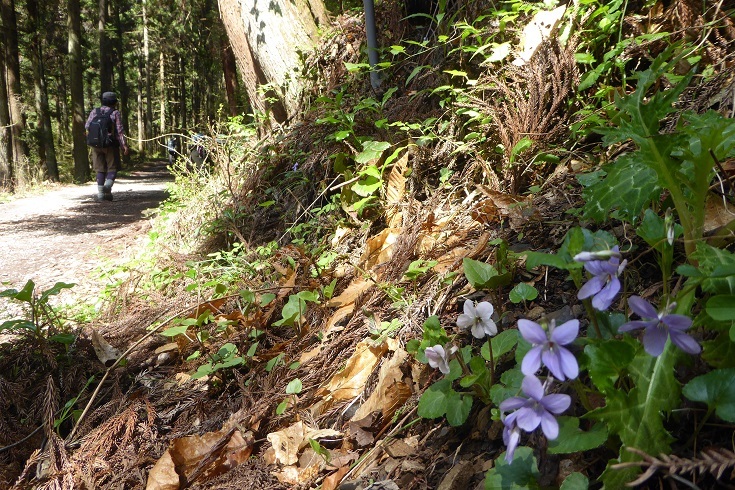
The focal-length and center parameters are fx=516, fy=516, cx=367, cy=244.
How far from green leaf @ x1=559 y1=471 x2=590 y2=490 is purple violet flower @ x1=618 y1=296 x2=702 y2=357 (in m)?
0.33

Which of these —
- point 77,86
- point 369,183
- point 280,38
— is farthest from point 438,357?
point 77,86

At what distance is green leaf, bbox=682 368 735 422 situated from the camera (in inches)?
37.0

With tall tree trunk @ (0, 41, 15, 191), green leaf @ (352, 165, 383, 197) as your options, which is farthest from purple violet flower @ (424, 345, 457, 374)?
tall tree trunk @ (0, 41, 15, 191)

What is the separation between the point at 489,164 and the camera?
2.84m

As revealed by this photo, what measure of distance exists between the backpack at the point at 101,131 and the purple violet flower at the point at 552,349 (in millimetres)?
11842

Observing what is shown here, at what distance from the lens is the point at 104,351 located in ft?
9.62

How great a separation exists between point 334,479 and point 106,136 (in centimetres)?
1126

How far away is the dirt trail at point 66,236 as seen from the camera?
554 centimetres

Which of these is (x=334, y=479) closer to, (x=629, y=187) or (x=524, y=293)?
(x=524, y=293)

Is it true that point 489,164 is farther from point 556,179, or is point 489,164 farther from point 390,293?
point 390,293

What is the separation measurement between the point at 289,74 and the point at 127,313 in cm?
304

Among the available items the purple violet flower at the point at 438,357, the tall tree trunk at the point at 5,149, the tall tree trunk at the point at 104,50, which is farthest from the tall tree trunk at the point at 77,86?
the purple violet flower at the point at 438,357

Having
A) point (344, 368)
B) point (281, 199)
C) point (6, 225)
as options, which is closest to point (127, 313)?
point (281, 199)

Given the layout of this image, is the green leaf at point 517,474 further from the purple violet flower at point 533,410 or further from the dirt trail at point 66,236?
the dirt trail at point 66,236
